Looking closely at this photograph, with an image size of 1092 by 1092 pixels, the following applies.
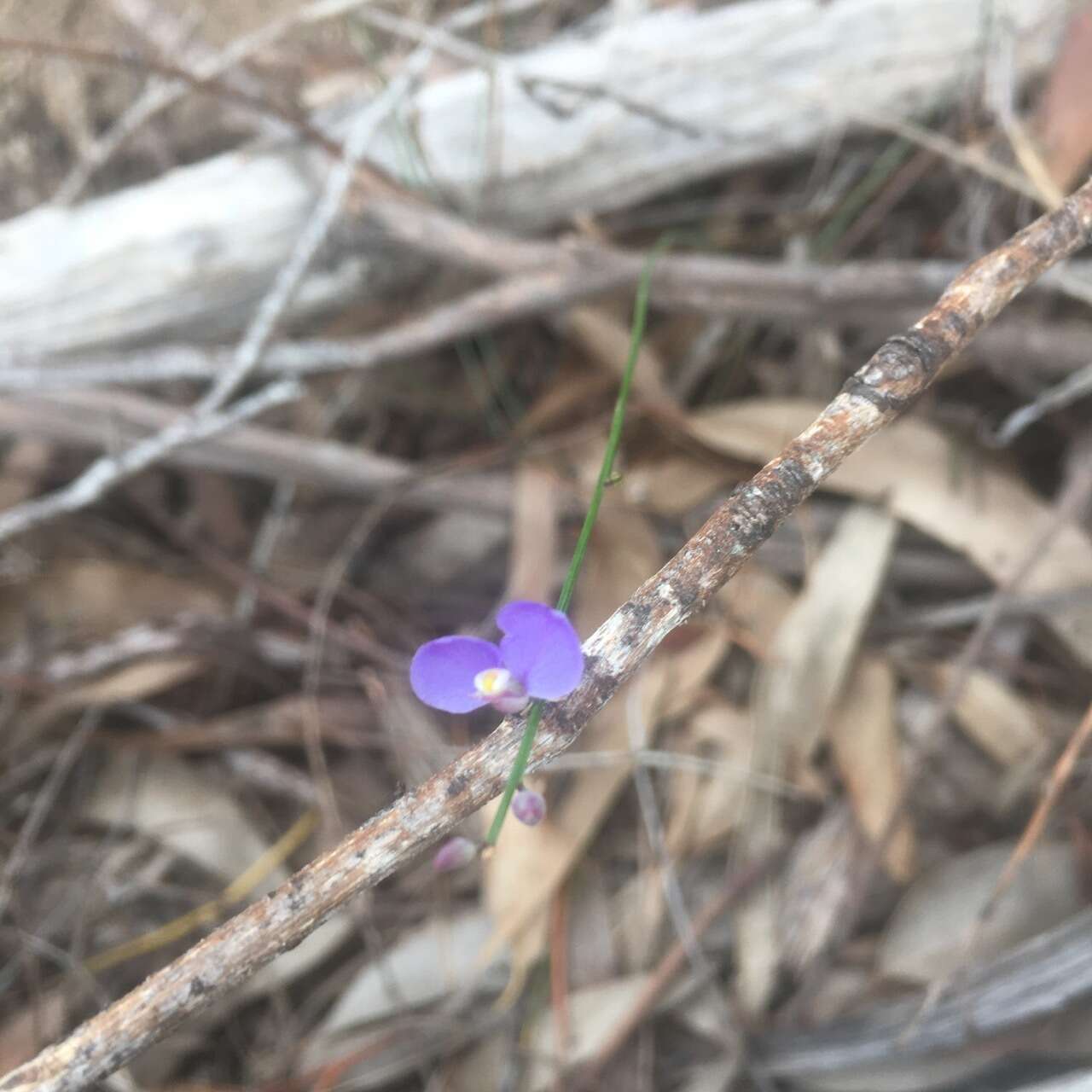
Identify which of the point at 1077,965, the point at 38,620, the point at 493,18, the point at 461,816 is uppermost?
the point at 493,18

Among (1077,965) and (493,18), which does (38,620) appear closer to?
(493,18)

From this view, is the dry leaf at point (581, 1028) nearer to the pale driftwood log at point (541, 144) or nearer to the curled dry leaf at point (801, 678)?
the curled dry leaf at point (801, 678)

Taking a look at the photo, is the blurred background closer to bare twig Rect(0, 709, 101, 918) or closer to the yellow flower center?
bare twig Rect(0, 709, 101, 918)

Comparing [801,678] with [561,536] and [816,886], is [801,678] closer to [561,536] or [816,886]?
[816,886]

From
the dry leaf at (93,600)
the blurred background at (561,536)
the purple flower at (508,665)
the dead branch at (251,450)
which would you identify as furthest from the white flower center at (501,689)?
the dry leaf at (93,600)

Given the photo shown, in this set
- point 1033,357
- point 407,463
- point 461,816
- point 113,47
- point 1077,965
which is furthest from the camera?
point 407,463

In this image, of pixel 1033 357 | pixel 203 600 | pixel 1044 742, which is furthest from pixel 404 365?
pixel 1044 742

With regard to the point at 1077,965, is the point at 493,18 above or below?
above

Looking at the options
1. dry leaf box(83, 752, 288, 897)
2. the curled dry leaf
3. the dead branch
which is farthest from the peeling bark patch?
dry leaf box(83, 752, 288, 897)
